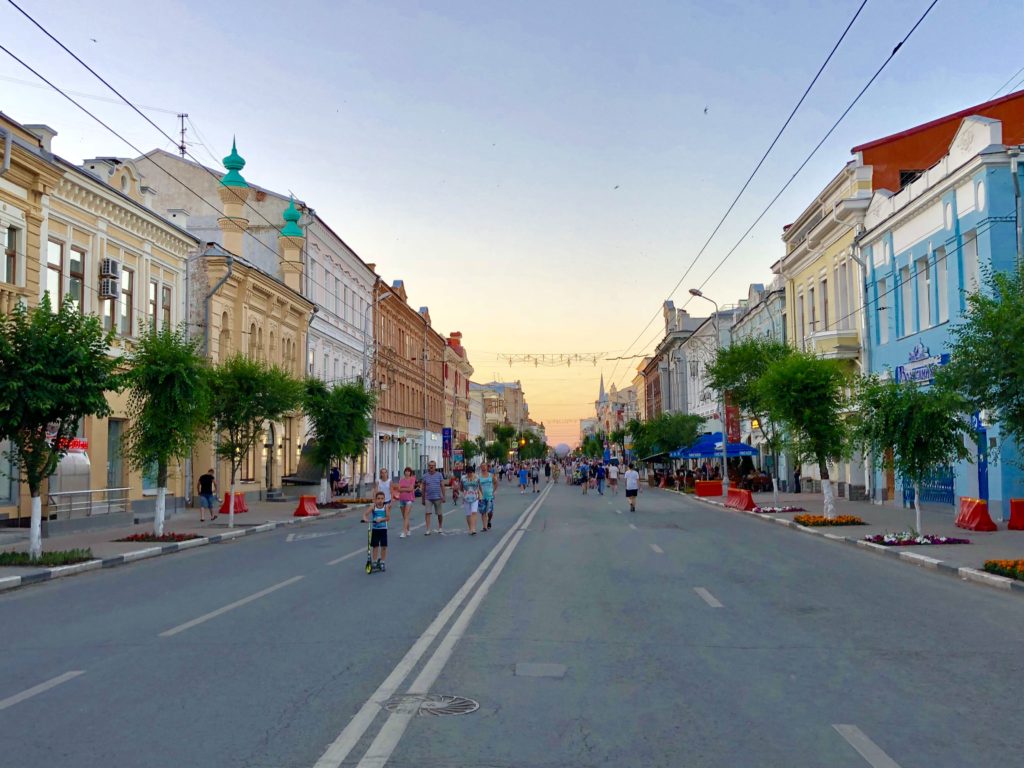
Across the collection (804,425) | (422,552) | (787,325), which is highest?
(787,325)

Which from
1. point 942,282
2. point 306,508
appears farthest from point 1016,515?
point 306,508

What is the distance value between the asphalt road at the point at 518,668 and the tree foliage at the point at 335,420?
76.8 feet

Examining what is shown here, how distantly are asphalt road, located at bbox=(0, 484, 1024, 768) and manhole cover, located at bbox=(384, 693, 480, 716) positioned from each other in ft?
0.10

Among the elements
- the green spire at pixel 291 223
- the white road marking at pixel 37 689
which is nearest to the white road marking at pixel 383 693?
the white road marking at pixel 37 689

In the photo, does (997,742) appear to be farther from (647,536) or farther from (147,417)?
(147,417)

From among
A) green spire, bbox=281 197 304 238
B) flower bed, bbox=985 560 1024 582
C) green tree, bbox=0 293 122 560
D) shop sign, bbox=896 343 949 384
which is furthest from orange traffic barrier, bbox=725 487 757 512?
green spire, bbox=281 197 304 238

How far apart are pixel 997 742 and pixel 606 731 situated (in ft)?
7.87

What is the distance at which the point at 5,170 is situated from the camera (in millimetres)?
22031

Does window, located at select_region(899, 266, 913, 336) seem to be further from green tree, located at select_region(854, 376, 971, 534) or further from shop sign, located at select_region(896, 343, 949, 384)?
green tree, located at select_region(854, 376, 971, 534)

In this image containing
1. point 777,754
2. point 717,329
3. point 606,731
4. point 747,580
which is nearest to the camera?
point 777,754

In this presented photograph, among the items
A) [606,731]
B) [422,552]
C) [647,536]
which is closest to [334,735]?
[606,731]

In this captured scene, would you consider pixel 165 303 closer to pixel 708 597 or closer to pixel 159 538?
pixel 159 538

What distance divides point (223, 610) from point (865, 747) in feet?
26.3

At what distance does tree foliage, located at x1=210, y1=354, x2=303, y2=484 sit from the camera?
1112 inches
